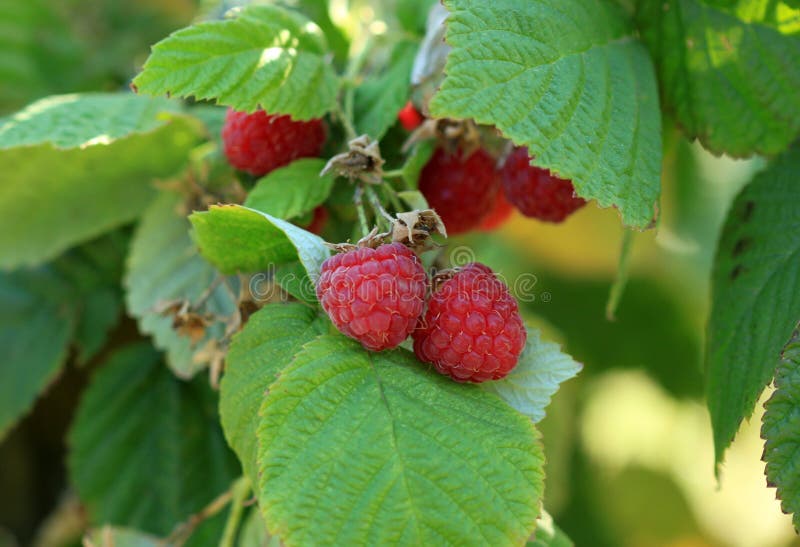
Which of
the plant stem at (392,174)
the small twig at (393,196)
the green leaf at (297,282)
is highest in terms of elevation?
the plant stem at (392,174)

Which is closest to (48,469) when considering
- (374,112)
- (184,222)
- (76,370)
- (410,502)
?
(76,370)

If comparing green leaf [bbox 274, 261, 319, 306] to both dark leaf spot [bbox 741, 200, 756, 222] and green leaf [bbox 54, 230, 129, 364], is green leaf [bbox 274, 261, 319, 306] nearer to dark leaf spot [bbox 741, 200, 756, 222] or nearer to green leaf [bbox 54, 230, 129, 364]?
dark leaf spot [bbox 741, 200, 756, 222]

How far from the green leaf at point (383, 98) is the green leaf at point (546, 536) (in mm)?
380

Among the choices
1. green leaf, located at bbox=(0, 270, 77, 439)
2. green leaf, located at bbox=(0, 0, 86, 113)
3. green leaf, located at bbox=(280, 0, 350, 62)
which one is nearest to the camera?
green leaf, located at bbox=(280, 0, 350, 62)

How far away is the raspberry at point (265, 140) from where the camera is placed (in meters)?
0.75

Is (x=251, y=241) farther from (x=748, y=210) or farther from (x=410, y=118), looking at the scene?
(x=748, y=210)

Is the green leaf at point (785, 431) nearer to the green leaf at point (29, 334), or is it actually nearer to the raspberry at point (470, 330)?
the raspberry at point (470, 330)

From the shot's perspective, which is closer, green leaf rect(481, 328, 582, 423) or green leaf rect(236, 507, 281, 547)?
green leaf rect(481, 328, 582, 423)

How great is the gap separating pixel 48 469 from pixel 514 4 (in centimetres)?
126

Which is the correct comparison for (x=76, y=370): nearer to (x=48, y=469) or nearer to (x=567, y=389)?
(x=48, y=469)

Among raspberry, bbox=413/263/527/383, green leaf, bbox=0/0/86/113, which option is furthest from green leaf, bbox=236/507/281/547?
green leaf, bbox=0/0/86/113

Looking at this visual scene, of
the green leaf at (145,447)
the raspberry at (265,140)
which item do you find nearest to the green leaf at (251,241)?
the raspberry at (265,140)

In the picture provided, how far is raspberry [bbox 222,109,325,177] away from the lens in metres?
0.75

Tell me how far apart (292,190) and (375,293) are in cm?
18
